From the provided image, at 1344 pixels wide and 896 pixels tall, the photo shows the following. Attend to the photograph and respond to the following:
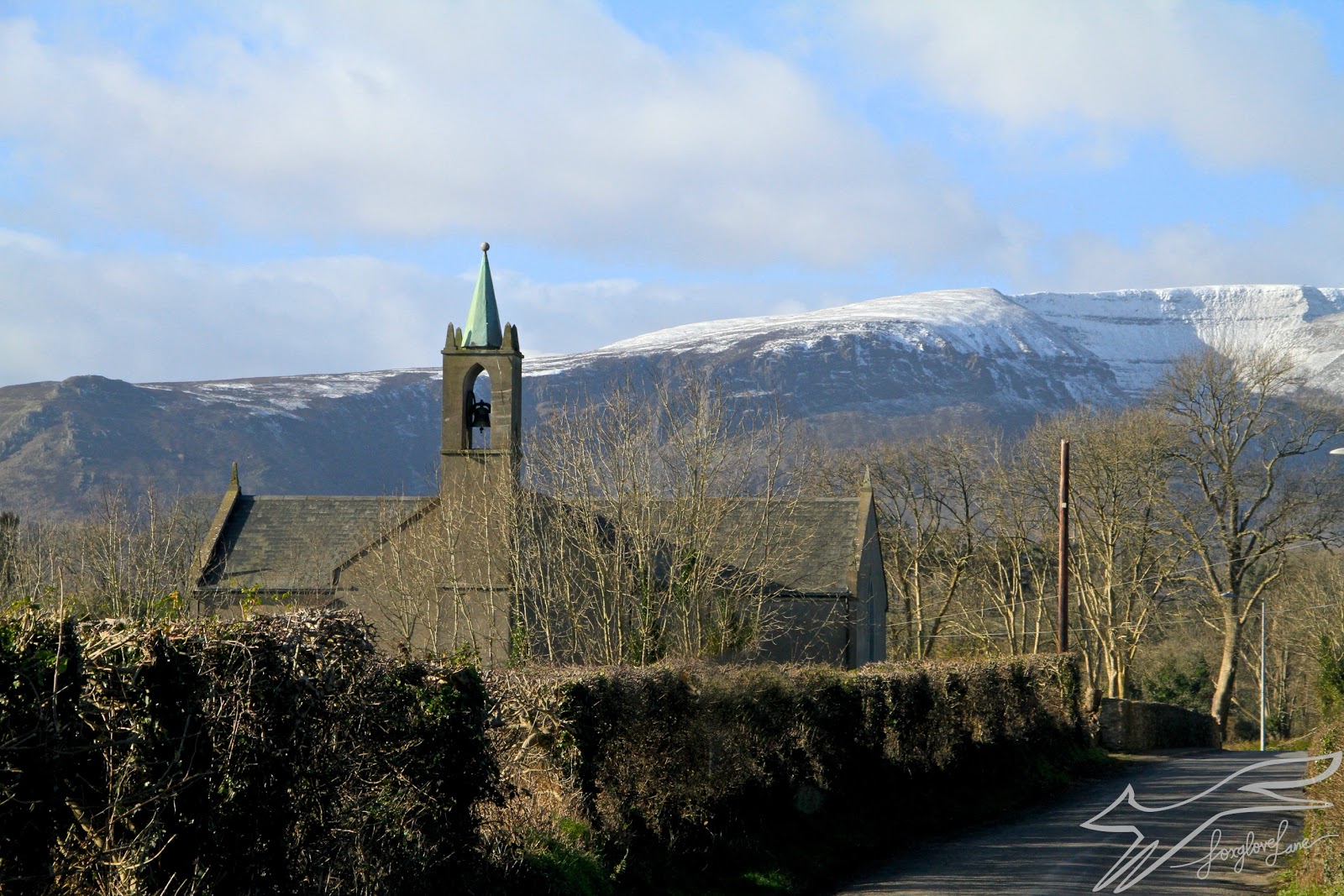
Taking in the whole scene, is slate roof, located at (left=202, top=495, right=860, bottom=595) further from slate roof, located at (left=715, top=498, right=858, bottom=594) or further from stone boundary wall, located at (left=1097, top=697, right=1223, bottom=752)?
stone boundary wall, located at (left=1097, top=697, right=1223, bottom=752)

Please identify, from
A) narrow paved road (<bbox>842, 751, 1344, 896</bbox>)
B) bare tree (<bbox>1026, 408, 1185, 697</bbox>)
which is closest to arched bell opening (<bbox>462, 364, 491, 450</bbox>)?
narrow paved road (<bbox>842, 751, 1344, 896</bbox>)

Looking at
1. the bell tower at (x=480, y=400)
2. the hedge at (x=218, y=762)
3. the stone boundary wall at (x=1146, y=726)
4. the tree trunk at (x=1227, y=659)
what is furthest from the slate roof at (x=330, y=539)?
the hedge at (x=218, y=762)

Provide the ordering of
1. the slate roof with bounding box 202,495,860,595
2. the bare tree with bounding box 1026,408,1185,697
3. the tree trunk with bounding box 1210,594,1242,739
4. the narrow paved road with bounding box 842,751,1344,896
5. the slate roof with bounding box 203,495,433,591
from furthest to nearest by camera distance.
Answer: the tree trunk with bounding box 1210,594,1242,739 → the bare tree with bounding box 1026,408,1185,697 → the slate roof with bounding box 203,495,433,591 → the slate roof with bounding box 202,495,860,595 → the narrow paved road with bounding box 842,751,1344,896

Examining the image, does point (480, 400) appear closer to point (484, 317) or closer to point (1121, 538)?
point (484, 317)

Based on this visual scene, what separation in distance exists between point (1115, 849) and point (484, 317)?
2281 cm

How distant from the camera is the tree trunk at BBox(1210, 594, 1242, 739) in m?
47.3

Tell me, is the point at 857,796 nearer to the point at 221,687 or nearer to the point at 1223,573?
the point at 221,687

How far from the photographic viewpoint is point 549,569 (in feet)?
77.3

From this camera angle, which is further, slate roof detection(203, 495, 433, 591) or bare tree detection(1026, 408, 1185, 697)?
bare tree detection(1026, 408, 1185, 697)

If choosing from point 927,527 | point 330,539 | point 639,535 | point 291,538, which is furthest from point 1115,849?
point 927,527

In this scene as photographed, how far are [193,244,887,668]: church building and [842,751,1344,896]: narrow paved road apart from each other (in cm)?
545

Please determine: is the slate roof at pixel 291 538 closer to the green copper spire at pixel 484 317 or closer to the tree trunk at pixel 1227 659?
the green copper spire at pixel 484 317

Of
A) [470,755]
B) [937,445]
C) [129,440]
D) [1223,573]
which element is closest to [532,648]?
[470,755]

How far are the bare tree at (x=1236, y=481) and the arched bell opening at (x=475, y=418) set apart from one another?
27594 millimetres
